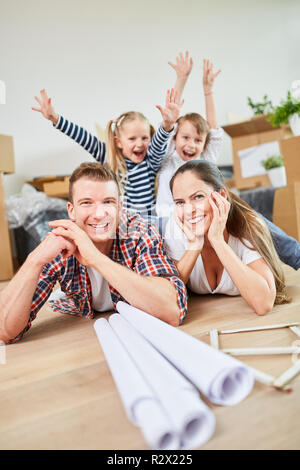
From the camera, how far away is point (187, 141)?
6.31 feet

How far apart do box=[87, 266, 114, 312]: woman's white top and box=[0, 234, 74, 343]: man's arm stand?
0.64 feet

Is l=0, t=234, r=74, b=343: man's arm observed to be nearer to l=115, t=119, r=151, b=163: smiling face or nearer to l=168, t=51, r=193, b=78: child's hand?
l=115, t=119, r=151, b=163: smiling face

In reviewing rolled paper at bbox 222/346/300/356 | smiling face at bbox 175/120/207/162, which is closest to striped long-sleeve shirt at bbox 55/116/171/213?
smiling face at bbox 175/120/207/162

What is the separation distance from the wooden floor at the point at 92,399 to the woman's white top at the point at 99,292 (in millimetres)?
125

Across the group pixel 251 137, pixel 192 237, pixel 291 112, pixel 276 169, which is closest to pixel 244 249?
pixel 192 237

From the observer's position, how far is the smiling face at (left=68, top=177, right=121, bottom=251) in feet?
3.91

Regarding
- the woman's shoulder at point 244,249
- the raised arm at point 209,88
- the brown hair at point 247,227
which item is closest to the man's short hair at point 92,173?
Result: the brown hair at point 247,227

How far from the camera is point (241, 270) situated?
1.12 meters

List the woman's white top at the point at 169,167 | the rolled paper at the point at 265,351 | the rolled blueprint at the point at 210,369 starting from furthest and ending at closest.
→ the woman's white top at the point at 169,167 < the rolled paper at the point at 265,351 < the rolled blueprint at the point at 210,369

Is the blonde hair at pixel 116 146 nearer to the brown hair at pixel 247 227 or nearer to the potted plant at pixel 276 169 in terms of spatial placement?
the brown hair at pixel 247 227

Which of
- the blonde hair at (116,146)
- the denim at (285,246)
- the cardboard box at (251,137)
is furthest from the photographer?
the cardboard box at (251,137)

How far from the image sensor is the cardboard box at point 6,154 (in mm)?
2385

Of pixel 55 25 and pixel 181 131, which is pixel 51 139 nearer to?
pixel 55 25

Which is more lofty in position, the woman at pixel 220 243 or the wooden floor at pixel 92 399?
the woman at pixel 220 243
